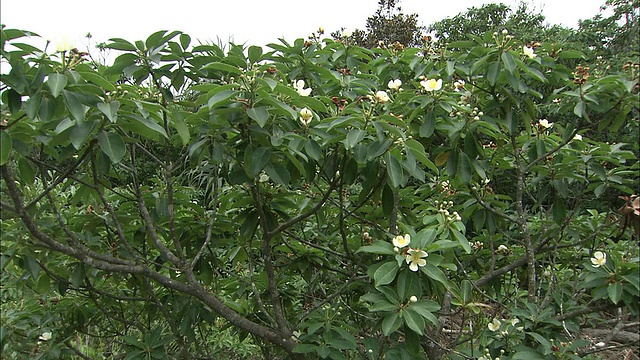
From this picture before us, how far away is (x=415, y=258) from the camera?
4.80 ft

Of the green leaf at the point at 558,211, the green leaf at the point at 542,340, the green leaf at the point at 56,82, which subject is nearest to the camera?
the green leaf at the point at 56,82

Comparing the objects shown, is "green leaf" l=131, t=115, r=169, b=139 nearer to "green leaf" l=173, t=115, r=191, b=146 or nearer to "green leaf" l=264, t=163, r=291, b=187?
"green leaf" l=173, t=115, r=191, b=146

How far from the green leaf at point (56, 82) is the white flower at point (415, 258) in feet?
3.28

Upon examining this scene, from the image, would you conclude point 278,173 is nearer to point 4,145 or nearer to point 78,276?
point 4,145

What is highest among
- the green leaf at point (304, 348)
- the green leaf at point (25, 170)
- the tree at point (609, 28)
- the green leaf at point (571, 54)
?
the tree at point (609, 28)

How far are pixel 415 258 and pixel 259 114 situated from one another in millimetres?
602

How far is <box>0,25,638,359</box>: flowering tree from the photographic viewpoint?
142 centimetres

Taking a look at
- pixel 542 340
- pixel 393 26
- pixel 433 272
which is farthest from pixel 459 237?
pixel 393 26

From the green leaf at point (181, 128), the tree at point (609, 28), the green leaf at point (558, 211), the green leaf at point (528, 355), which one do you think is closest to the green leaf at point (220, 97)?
the green leaf at point (181, 128)

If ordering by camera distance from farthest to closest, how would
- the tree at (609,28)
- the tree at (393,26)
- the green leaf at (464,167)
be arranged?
the tree at (393,26)
the tree at (609,28)
the green leaf at (464,167)

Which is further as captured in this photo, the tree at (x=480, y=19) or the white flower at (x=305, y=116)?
the tree at (x=480, y=19)

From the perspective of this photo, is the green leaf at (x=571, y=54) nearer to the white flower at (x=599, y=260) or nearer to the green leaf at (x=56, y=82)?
the white flower at (x=599, y=260)

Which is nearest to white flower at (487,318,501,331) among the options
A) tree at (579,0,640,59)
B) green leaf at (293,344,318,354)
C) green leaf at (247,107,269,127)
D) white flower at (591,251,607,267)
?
white flower at (591,251,607,267)

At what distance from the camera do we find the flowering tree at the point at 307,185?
1.42m
